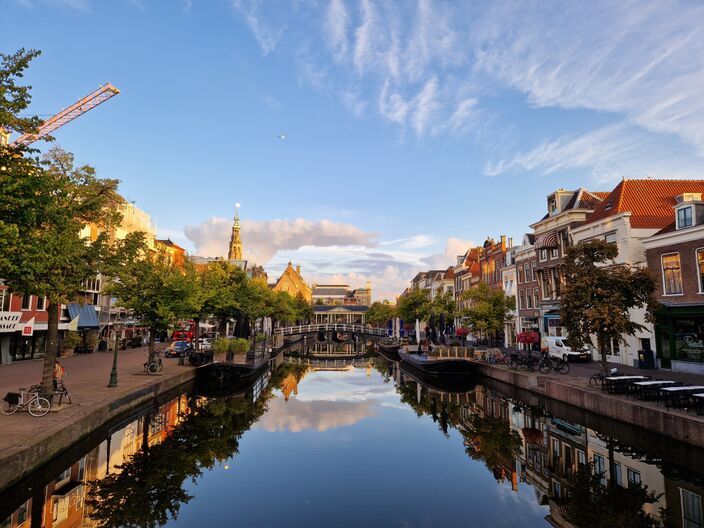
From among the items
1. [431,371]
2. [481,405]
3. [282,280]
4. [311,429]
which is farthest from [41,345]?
[282,280]

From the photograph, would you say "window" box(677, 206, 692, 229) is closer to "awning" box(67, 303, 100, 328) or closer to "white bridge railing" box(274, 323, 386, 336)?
"awning" box(67, 303, 100, 328)

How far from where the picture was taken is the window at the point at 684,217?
29625mm

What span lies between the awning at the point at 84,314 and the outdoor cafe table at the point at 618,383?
153ft

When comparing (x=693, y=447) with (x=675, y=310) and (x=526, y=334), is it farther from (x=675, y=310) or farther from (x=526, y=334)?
(x=526, y=334)

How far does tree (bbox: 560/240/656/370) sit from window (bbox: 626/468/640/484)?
9794mm

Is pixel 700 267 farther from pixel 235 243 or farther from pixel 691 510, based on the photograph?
pixel 235 243

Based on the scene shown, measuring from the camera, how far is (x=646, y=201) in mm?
37906

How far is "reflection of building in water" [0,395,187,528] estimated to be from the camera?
1096 centimetres

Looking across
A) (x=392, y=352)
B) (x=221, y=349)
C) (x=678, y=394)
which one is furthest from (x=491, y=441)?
(x=392, y=352)

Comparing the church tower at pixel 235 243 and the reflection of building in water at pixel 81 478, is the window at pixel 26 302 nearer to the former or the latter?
the reflection of building in water at pixel 81 478

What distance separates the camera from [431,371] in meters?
40.5

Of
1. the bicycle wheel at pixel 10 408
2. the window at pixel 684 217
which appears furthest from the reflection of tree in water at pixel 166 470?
the window at pixel 684 217

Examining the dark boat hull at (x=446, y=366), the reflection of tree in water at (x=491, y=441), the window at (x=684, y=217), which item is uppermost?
the window at (x=684, y=217)

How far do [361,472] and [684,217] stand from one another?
28007 mm
